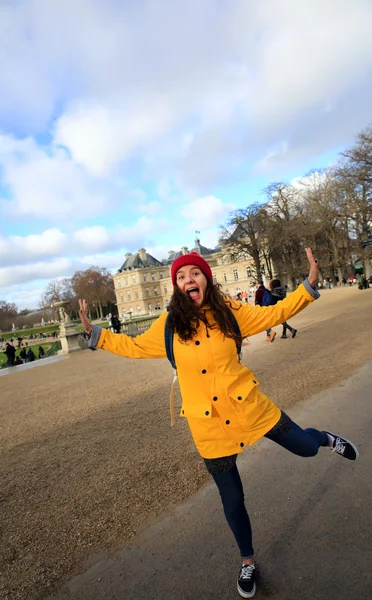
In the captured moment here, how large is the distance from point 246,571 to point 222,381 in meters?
1.10

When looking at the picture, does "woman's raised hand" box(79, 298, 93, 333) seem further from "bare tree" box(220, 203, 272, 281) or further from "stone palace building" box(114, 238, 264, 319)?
"stone palace building" box(114, 238, 264, 319)

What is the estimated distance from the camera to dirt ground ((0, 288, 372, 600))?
2896 mm

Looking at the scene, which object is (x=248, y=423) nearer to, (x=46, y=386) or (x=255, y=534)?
(x=255, y=534)

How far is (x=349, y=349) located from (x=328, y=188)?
39585mm

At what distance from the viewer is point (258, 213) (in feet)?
165

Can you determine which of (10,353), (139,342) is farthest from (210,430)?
(10,353)

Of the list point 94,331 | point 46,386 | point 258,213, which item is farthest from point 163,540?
point 258,213

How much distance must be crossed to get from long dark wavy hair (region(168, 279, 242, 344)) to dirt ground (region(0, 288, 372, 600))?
5.69ft

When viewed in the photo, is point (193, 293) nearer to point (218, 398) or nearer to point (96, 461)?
point (218, 398)

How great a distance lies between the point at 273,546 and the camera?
2.51 m

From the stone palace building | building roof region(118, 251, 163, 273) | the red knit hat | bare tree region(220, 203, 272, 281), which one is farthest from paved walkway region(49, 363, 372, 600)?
building roof region(118, 251, 163, 273)

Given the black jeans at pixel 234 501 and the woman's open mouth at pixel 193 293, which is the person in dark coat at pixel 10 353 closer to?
the woman's open mouth at pixel 193 293

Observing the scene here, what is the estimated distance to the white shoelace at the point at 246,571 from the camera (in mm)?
2185

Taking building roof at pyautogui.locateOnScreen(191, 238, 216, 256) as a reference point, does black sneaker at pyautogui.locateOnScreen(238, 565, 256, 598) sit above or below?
below
